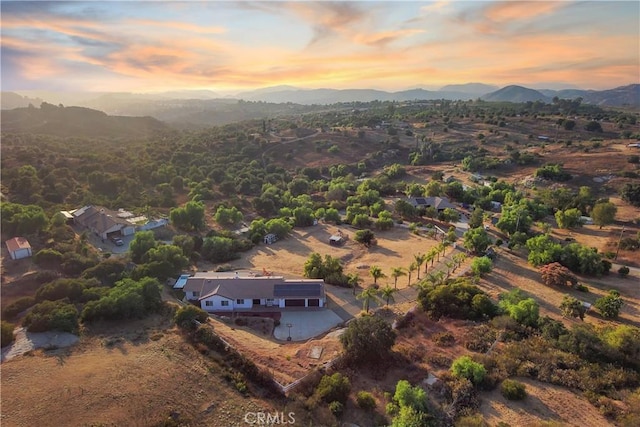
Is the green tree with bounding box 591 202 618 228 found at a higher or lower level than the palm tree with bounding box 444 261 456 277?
higher

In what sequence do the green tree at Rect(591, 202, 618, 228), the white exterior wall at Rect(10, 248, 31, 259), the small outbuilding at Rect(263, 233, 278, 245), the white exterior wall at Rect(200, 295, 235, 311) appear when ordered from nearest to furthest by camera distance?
the white exterior wall at Rect(200, 295, 235, 311), the white exterior wall at Rect(10, 248, 31, 259), the small outbuilding at Rect(263, 233, 278, 245), the green tree at Rect(591, 202, 618, 228)

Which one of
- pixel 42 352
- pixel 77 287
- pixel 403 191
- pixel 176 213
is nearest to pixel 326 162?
pixel 403 191

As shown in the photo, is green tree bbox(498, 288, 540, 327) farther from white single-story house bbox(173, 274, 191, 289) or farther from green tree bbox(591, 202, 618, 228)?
green tree bbox(591, 202, 618, 228)

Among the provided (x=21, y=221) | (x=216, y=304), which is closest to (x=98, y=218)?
(x=21, y=221)

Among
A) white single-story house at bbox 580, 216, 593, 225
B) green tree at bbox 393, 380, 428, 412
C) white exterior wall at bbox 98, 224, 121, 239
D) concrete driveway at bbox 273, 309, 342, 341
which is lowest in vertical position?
concrete driveway at bbox 273, 309, 342, 341

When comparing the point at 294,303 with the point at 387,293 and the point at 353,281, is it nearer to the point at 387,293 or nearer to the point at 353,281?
the point at 353,281

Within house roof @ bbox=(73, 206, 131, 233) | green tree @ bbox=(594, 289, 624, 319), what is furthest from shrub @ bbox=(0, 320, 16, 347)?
green tree @ bbox=(594, 289, 624, 319)

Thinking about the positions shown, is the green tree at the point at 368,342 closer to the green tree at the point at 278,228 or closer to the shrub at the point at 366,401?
the shrub at the point at 366,401

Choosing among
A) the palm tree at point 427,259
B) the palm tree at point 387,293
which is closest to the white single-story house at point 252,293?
the palm tree at point 387,293
